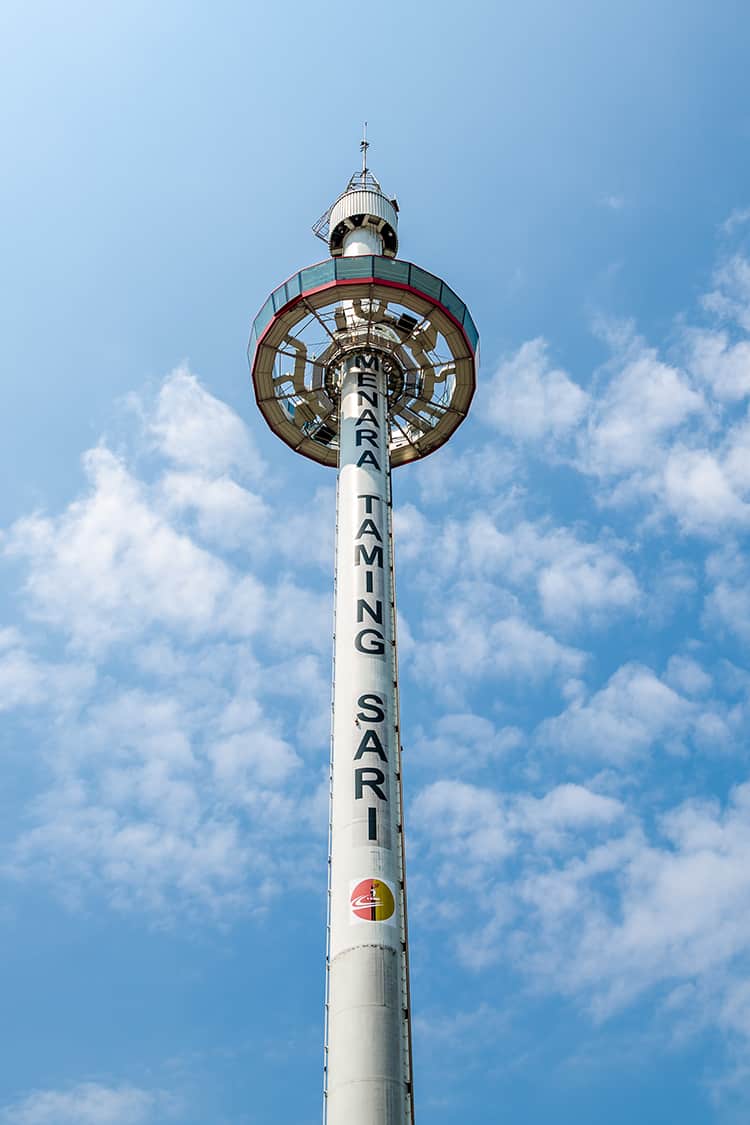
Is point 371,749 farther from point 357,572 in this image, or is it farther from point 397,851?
point 357,572

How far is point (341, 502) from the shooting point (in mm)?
57875

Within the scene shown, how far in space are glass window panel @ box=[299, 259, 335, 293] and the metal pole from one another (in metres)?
7.22

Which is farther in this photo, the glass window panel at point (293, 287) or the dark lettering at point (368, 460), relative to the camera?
the glass window panel at point (293, 287)

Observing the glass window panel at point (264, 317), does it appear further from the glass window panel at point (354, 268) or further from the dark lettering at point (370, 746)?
the dark lettering at point (370, 746)

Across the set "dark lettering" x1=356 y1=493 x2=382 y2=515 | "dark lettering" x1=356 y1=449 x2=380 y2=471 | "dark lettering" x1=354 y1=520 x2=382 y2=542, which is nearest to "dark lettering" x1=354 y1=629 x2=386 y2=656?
"dark lettering" x1=354 y1=520 x2=382 y2=542

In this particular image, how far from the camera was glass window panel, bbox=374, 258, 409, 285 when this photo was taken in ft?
201

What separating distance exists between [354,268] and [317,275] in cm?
218

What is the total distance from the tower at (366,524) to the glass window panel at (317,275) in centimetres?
8

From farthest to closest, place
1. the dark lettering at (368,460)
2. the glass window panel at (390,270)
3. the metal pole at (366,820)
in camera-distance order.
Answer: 1. the glass window panel at (390,270)
2. the dark lettering at (368,460)
3. the metal pole at (366,820)

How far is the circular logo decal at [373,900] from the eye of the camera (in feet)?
142

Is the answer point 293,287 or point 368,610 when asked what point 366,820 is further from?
point 293,287

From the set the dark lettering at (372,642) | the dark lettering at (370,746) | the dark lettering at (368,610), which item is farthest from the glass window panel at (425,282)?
the dark lettering at (370,746)

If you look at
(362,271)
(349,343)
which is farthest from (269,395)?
(362,271)

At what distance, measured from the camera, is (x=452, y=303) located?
209ft
